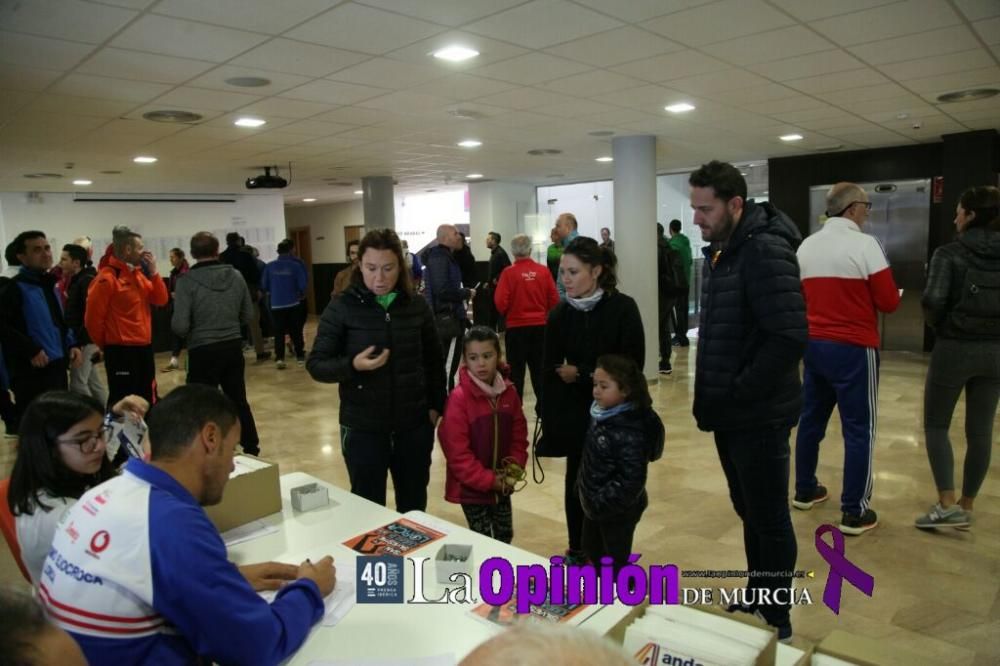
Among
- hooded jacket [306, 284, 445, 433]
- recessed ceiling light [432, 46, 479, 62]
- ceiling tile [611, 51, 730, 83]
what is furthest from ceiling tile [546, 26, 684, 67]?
hooded jacket [306, 284, 445, 433]

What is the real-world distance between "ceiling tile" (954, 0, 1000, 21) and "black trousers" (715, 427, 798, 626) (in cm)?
271

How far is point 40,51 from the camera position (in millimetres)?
3639

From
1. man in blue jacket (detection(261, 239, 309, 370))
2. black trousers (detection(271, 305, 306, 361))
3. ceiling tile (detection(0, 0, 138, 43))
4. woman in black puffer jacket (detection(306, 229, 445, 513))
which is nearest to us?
woman in black puffer jacket (detection(306, 229, 445, 513))

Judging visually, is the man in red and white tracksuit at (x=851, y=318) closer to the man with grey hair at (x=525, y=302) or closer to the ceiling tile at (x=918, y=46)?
the ceiling tile at (x=918, y=46)

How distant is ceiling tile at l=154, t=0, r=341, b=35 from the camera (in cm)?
307

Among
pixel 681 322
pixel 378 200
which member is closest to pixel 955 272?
pixel 681 322

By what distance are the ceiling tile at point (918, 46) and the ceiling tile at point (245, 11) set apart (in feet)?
10.5

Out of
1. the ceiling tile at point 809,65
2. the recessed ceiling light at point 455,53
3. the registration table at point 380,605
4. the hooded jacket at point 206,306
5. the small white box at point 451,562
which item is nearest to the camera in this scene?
the registration table at point 380,605

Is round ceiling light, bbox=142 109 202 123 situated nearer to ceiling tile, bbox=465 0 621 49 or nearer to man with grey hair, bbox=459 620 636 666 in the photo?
ceiling tile, bbox=465 0 621 49

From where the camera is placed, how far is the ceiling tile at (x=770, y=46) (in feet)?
12.5

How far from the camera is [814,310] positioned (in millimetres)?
3348

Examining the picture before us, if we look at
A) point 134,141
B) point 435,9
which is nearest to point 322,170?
point 134,141

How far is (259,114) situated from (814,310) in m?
4.53

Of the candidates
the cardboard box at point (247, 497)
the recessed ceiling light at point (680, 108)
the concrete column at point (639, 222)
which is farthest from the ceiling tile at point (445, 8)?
the concrete column at point (639, 222)
